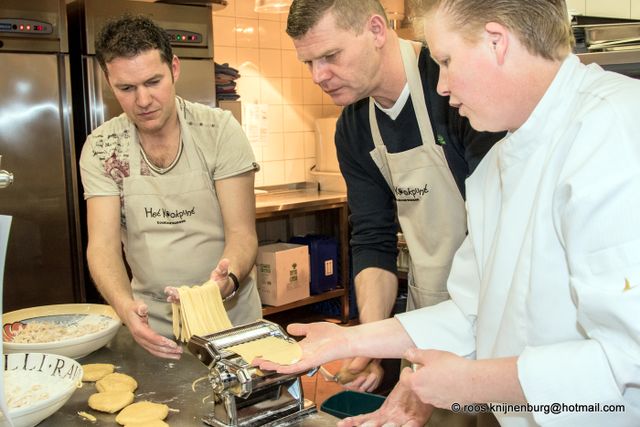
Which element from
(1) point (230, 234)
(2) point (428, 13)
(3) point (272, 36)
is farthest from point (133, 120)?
(3) point (272, 36)

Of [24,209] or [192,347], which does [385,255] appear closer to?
[192,347]

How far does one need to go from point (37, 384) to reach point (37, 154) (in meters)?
2.28

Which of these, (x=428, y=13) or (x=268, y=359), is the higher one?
(x=428, y=13)

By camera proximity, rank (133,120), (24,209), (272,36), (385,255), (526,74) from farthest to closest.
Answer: (272,36) < (24,209) < (133,120) < (385,255) < (526,74)

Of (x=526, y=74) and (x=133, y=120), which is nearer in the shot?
(x=526, y=74)

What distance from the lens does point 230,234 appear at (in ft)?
7.82

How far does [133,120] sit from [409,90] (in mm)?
1026

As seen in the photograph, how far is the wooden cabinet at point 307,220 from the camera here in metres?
4.70

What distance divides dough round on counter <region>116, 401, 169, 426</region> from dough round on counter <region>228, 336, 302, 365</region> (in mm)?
215

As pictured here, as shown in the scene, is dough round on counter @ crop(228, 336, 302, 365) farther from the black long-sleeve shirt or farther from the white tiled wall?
the white tiled wall

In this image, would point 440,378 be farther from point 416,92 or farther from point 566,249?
point 416,92

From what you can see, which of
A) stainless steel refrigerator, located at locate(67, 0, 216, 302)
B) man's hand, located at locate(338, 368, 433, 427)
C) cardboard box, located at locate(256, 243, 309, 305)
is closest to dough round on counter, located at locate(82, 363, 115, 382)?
man's hand, located at locate(338, 368, 433, 427)

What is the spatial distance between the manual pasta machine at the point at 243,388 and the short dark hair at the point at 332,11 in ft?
2.67

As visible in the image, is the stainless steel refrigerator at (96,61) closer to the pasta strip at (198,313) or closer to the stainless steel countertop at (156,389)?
the stainless steel countertop at (156,389)
